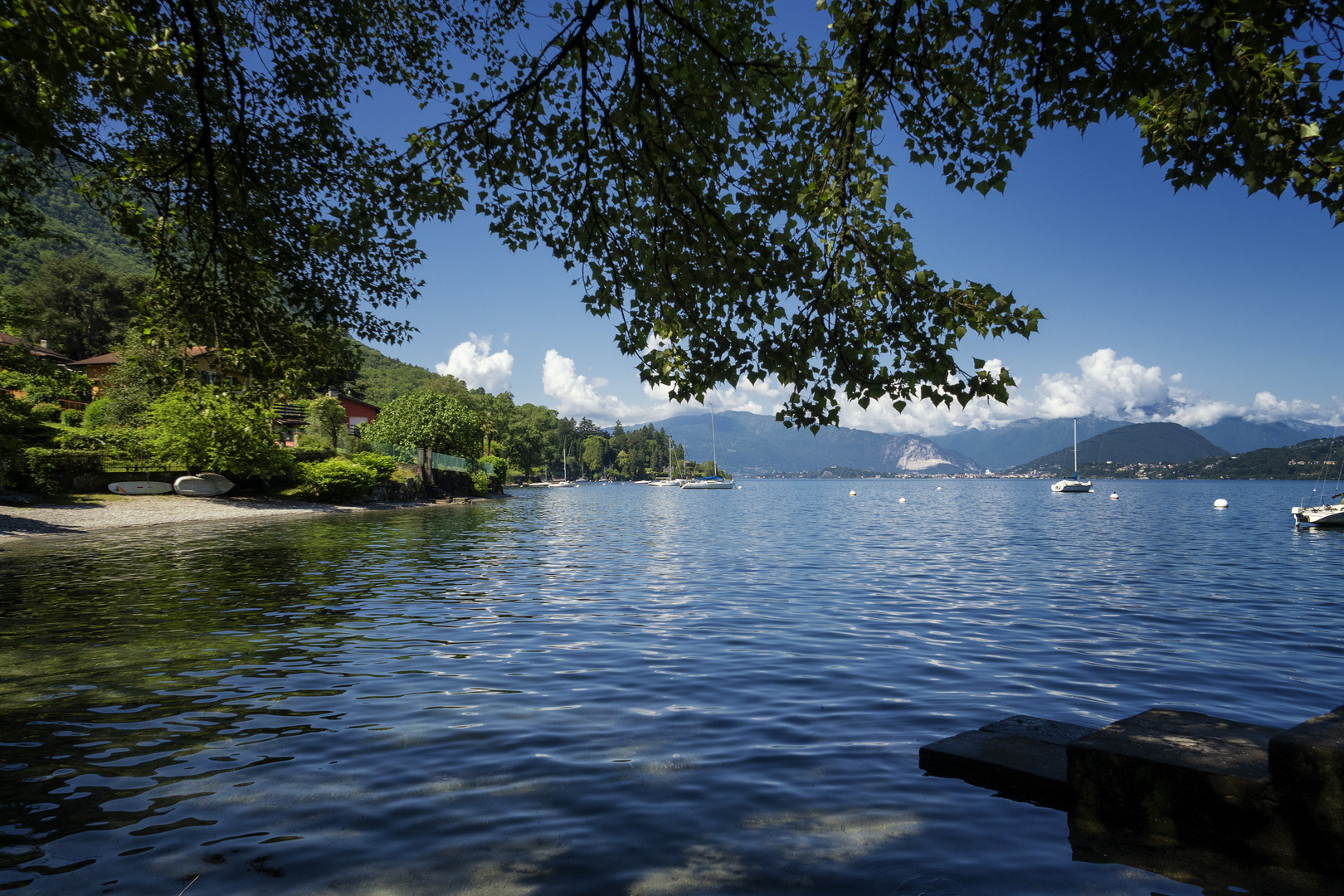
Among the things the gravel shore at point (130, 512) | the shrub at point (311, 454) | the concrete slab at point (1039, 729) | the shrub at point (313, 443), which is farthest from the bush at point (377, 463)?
the concrete slab at point (1039, 729)

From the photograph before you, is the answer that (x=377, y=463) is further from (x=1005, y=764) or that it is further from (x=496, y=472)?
(x=1005, y=764)

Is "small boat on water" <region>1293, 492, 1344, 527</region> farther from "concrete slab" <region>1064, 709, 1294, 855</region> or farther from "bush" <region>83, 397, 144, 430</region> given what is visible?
"bush" <region>83, 397, 144, 430</region>

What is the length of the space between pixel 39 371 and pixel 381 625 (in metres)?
17.9

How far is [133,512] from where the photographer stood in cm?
3734

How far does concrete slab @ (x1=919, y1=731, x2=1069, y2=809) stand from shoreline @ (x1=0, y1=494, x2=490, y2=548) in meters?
32.4

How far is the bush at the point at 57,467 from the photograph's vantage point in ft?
119

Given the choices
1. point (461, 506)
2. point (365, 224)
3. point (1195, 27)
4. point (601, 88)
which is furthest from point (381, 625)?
A: point (461, 506)

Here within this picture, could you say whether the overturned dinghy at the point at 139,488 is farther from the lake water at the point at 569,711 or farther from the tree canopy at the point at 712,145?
the tree canopy at the point at 712,145

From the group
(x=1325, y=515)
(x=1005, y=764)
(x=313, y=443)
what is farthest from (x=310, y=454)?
(x=1325, y=515)

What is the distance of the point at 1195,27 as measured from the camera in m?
5.00

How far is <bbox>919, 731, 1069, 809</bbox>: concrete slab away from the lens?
225 inches

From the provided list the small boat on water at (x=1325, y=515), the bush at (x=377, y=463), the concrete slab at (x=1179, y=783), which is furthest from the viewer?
the bush at (x=377, y=463)

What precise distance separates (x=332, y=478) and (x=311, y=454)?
5.45 meters

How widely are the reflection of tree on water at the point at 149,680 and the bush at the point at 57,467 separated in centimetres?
1869
